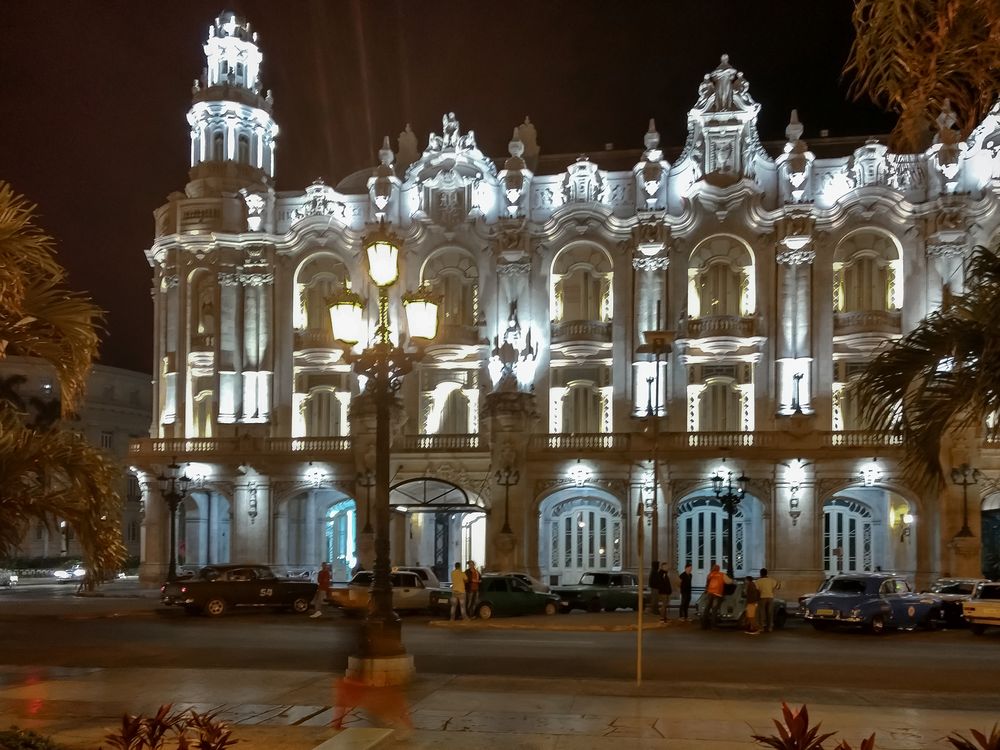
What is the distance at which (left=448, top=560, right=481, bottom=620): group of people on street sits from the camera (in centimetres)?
3164

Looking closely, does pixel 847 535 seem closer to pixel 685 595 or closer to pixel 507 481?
pixel 507 481

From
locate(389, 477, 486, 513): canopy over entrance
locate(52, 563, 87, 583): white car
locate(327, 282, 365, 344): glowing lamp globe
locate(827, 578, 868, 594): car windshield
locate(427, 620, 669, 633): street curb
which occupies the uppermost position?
locate(327, 282, 365, 344): glowing lamp globe

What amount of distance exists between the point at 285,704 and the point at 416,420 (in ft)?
118

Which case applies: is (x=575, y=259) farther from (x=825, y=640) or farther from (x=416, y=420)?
(x=825, y=640)

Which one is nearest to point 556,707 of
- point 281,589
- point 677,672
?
point 677,672

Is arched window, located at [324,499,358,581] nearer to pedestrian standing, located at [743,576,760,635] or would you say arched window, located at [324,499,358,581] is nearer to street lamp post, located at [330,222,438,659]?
pedestrian standing, located at [743,576,760,635]

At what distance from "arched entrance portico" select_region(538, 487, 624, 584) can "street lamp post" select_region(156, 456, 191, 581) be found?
48.2 ft

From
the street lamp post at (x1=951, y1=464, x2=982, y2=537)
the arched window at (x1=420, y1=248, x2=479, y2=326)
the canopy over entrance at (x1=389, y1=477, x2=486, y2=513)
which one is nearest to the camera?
the street lamp post at (x1=951, y1=464, x2=982, y2=537)

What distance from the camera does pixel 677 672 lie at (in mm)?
20016

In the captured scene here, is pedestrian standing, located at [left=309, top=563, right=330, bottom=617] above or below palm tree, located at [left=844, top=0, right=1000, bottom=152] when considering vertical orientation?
below

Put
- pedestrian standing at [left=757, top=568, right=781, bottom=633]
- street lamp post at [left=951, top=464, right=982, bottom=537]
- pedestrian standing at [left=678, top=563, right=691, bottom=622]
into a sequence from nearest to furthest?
pedestrian standing at [left=757, top=568, right=781, bottom=633] → pedestrian standing at [left=678, top=563, right=691, bottom=622] → street lamp post at [left=951, top=464, right=982, bottom=537]

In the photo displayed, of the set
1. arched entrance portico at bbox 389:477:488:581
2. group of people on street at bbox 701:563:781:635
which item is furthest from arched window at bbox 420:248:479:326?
group of people on street at bbox 701:563:781:635

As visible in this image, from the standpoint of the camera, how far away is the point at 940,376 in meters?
9.11

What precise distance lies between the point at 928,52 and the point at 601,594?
31653 mm
